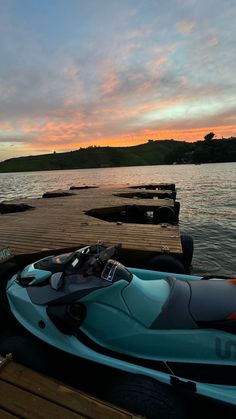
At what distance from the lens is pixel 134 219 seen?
12.3 meters

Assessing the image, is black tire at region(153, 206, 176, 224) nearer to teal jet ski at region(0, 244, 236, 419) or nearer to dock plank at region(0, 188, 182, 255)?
dock plank at region(0, 188, 182, 255)

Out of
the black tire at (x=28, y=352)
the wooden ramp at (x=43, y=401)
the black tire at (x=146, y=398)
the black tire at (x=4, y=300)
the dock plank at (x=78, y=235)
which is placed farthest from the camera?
the dock plank at (x=78, y=235)

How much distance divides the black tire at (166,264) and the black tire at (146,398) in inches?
122

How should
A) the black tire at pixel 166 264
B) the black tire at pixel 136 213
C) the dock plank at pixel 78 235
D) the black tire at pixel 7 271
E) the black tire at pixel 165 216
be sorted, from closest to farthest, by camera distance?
the black tire at pixel 7 271
the black tire at pixel 166 264
the dock plank at pixel 78 235
the black tire at pixel 165 216
the black tire at pixel 136 213

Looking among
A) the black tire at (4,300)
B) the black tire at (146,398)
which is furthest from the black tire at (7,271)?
the black tire at (146,398)

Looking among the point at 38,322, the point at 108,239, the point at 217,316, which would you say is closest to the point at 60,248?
the point at 108,239

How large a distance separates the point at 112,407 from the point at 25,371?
0.90m

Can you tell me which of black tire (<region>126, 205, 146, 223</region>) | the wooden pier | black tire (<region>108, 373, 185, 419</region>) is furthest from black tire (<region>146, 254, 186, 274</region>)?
black tire (<region>126, 205, 146, 223</region>)

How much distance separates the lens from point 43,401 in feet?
7.23

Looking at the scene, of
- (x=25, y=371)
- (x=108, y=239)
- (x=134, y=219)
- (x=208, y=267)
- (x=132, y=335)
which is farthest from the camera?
(x=134, y=219)

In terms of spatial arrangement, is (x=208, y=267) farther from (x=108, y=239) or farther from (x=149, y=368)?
(x=149, y=368)

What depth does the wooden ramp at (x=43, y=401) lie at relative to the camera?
2076 millimetres

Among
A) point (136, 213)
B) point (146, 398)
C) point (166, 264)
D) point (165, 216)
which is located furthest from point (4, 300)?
point (136, 213)

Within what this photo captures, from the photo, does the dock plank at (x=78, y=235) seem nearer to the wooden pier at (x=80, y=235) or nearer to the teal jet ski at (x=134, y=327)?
the wooden pier at (x=80, y=235)
